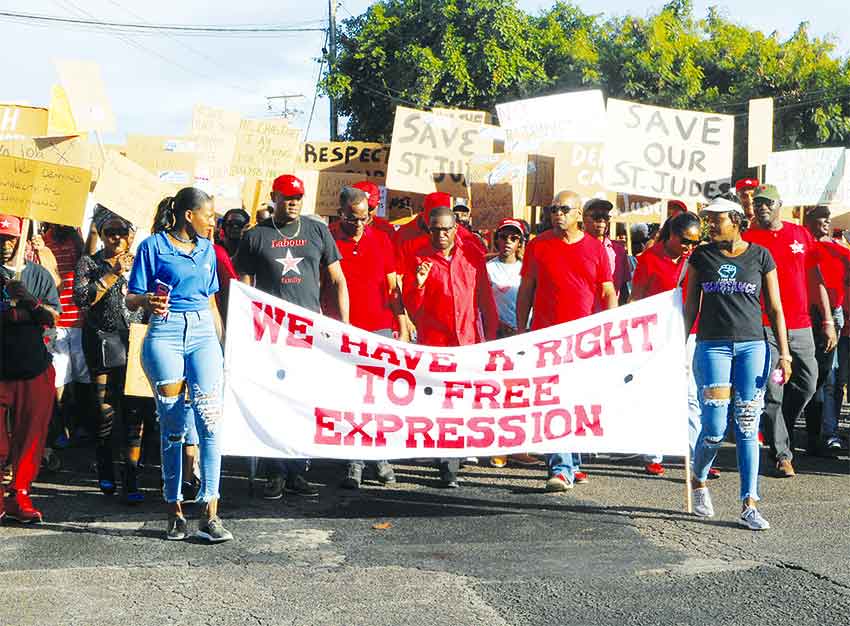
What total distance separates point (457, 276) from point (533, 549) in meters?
2.68

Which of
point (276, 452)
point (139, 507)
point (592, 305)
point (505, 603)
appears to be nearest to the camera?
point (505, 603)

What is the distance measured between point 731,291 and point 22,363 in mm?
4245

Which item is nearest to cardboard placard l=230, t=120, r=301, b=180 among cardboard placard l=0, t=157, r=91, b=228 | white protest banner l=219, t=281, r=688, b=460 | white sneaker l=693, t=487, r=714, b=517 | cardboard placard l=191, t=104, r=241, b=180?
cardboard placard l=191, t=104, r=241, b=180

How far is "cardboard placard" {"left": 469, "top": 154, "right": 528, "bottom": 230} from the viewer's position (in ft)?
36.9

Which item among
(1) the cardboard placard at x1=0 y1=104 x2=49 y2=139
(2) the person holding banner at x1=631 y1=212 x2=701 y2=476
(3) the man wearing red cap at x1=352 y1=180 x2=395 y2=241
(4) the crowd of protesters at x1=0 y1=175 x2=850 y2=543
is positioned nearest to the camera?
(4) the crowd of protesters at x1=0 y1=175 x2=850 y2=543

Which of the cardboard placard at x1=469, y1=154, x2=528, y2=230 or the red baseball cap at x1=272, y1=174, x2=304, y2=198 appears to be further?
the cardboard placard at x1=469, y1=154, x2=528, y2=230

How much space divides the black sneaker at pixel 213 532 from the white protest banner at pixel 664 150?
655 cm

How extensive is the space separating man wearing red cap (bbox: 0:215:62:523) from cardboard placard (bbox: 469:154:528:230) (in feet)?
16.6

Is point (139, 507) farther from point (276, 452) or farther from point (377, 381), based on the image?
point (377, 381)

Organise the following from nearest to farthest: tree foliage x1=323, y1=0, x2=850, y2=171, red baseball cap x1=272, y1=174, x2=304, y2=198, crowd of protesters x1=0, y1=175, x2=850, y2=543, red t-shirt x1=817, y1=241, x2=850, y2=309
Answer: crowd of protesters x1=0, y1=175, x2=850, y2=543
red baseball cap x1=272, y1=174, x2=304, y2=198
red t-shirt x1=817, y1=241, x2=850, y2=309
tree foliage x1=323, y1=0, x2=850, y2=171

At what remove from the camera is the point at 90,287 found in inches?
308

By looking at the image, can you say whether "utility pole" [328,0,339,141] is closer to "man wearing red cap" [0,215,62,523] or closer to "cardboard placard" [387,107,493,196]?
"cardboard placard" [387,107,493,196]

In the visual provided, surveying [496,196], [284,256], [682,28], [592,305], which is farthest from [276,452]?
[682,28]

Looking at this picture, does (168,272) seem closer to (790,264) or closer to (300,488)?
(300,488)
